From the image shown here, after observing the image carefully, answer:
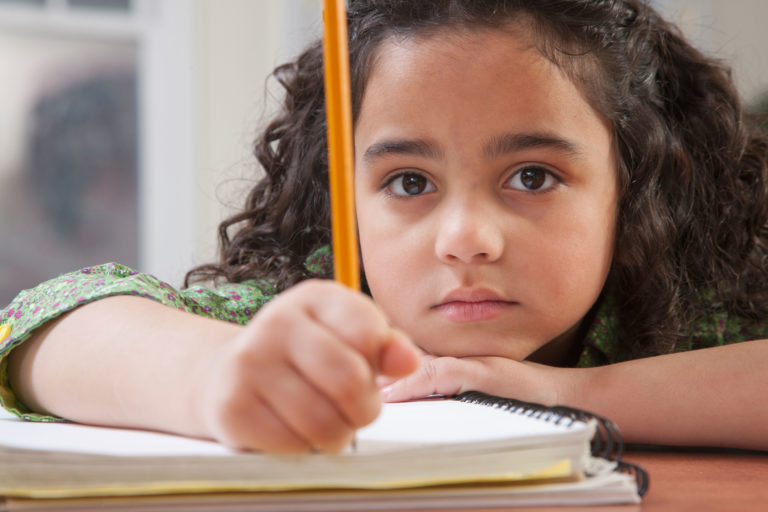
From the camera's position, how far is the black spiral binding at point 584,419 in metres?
0.44

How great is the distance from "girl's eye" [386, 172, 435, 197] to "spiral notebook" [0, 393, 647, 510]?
0.41 metres

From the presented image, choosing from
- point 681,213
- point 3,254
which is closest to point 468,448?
point 681,213

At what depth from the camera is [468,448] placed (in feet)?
1.28

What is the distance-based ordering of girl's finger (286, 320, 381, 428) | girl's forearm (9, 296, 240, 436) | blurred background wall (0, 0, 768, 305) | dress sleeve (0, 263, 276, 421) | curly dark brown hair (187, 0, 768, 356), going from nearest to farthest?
girl's finger (286, 320, 381, 428) → girl's forearm (9, 296, 240, 436) → dress sleeve (0, 263, 276, 421) → curly dark brown hair (187, 0, 768, 356) → blurred background wall (0, 0, 768, 305)

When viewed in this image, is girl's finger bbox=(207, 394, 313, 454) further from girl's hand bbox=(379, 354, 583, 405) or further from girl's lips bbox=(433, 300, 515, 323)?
girl's lips bbox=(433, 300, 515, 323)

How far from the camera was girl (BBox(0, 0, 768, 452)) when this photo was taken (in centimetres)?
39

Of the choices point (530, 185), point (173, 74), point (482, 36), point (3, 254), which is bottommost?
point (3, 254)

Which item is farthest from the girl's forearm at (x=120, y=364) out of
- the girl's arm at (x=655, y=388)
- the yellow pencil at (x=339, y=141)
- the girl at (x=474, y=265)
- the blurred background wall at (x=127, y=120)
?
the blurred background wall at (x=127, y=120)

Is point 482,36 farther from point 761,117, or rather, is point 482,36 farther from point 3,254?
point 3,254

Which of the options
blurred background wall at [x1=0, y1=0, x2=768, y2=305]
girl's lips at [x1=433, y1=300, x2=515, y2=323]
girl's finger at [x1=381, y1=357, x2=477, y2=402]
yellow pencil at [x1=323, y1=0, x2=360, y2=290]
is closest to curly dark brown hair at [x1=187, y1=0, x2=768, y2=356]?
girl's lips at [x1=433, y1=300, x2=515, y2=323]

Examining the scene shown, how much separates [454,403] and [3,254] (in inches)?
100

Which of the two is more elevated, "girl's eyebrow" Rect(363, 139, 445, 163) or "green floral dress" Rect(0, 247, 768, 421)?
"girl's eyebrow" Rect(363, 139, 445, 163)

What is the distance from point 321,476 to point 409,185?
47 centimetres

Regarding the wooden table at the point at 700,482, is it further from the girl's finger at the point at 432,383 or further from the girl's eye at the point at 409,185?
the girl's eye at the point at 409,185
